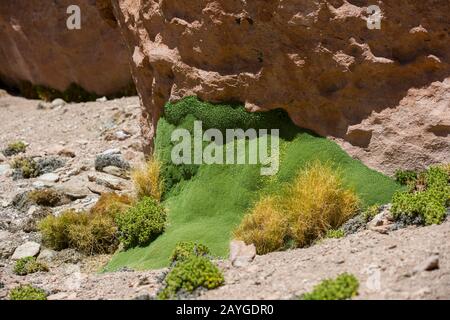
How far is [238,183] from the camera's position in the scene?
8.95 m

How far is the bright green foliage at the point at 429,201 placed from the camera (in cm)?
728

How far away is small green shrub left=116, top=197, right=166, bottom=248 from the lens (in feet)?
29.5

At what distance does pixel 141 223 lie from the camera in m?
9.05

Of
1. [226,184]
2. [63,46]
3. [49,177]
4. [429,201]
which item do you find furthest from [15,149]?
[429,201]

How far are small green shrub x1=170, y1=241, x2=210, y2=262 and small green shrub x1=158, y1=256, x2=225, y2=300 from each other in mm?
708

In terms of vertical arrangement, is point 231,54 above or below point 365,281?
above

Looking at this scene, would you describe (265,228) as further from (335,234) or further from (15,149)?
(15,149)

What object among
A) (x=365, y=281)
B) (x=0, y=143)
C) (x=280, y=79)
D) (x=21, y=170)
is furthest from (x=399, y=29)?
(x=0, y=143)

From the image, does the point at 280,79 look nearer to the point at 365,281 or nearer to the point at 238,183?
the point at 238,183

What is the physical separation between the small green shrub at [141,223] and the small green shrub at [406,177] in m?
3.27

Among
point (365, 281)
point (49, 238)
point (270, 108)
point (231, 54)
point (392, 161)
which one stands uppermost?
point (231, 54)

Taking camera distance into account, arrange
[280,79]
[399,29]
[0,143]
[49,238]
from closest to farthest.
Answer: [399,29] < [280,79] < [49,238] < [0,143]

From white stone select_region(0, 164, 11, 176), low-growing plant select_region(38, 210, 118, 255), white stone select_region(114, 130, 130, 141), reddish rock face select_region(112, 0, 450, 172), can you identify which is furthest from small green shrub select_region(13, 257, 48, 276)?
white stone select_region(114, 130, 130, 141)

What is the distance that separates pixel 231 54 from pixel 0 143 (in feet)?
25.9
